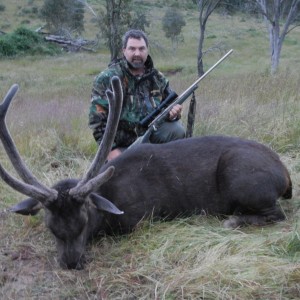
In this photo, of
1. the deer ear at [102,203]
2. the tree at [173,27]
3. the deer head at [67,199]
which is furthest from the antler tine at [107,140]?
the tree at [173,27]

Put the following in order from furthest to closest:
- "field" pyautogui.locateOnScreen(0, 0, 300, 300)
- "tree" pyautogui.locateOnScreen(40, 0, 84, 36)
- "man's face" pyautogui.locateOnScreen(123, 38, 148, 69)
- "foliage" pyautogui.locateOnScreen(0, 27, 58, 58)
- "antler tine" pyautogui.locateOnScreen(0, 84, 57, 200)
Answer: "tree" pyautogui.locateOnScreen(40, 0, 84, 36), "foliage" pyautogui.locateOnScreen(0, 27, 58, 58), "man's face" pyautogui.locateOnScreen(123, 38, 148, 69), "antler tine" pyautogui.locateOnScreen(0, 84, 57, 200), "field" pyautogui.locateOnScreen(0, 0, 300, 300)

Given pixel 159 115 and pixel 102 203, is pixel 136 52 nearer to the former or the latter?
pixel 159 115

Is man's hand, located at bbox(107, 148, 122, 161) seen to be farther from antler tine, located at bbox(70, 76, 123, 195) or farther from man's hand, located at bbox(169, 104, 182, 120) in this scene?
antler tine, located at bbox(70, 76, 123, 195)

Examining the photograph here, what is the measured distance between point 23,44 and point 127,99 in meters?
32.9

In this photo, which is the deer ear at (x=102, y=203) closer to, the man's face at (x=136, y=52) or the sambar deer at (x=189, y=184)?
the sambar deer at (x=189, y=184)

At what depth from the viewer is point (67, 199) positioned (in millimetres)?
3939

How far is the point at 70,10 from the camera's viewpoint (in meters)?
41.6

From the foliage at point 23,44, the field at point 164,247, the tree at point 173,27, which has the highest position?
the field at point 164,247

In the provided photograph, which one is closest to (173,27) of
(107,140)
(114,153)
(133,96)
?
(133,96)

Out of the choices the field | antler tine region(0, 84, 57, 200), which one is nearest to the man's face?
the field

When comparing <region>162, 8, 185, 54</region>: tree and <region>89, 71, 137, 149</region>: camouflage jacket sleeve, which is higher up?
<region>89, 71, 137, 149</region>: camouflage jacket sleeve

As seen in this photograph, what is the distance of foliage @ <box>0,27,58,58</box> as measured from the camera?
36.5 m

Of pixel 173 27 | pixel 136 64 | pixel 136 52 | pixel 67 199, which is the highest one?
pixel 136 52

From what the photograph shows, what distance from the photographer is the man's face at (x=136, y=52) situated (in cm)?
620
